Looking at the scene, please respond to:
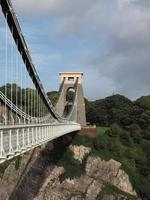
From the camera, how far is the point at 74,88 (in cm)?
8625

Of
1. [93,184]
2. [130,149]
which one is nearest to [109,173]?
[93,184]

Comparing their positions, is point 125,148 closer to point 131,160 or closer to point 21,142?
point 131,160

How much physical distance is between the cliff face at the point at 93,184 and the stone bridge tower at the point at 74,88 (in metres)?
18.8

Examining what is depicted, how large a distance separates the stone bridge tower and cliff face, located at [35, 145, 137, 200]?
18812 mm

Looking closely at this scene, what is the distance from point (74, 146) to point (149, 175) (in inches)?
387

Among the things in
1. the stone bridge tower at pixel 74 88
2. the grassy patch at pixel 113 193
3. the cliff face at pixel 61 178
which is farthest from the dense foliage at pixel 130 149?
the stone bridge tower at pixel 74 88

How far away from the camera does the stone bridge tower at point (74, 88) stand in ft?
270

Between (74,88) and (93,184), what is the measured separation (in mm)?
28367

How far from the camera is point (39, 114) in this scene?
42.8m

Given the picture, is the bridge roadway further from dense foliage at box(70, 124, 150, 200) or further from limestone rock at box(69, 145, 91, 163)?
limestone rock at box(69, 145, 91, 163)

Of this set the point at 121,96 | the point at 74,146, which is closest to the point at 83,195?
the point at 74,146

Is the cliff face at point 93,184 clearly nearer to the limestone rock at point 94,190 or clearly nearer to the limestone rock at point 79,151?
the limestone rock at point 94,190

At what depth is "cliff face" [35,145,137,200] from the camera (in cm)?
5881

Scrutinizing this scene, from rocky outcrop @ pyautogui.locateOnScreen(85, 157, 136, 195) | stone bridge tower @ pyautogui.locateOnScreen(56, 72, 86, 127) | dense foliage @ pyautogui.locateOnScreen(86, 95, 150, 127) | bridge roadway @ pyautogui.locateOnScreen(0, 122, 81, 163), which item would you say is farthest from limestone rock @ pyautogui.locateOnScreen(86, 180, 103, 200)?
bridge roadway @ pyautogui.locateOnScreen(0, 122, 81, 163)
